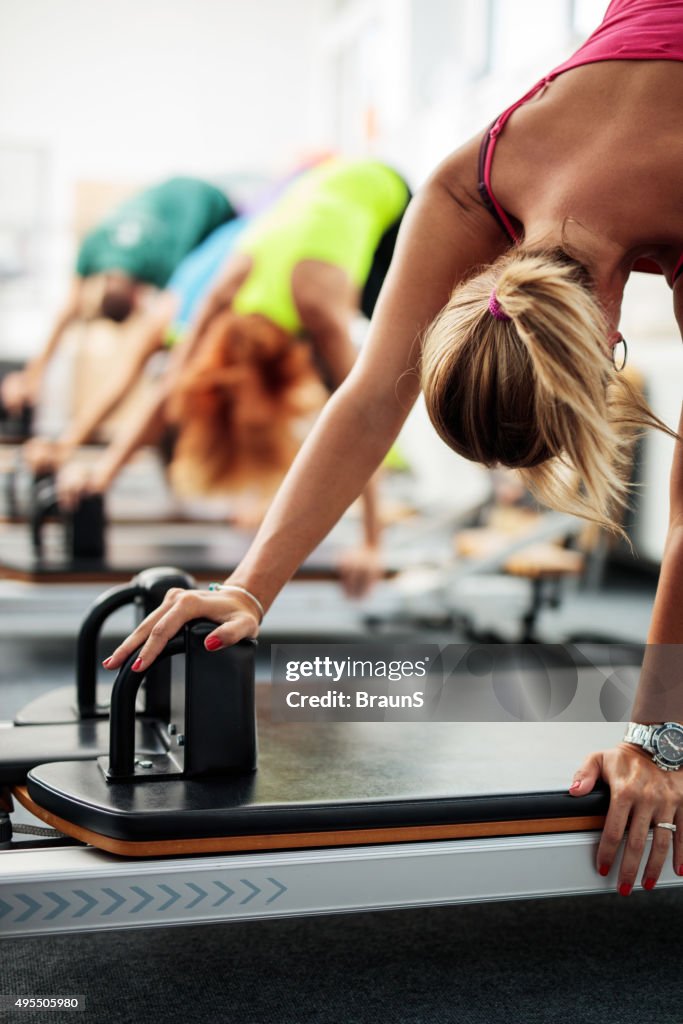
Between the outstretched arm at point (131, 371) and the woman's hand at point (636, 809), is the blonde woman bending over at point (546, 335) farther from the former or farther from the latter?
the outstretched arm at point (131, 371)

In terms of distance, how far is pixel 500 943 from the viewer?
157 cm

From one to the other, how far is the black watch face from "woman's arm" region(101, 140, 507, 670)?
462 mm

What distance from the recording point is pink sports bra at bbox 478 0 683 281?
1220 mm

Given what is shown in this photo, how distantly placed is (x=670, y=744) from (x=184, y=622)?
1.90 feet

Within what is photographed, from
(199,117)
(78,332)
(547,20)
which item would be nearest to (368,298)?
(547,20)

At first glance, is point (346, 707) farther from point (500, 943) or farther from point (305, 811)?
point (305, 811)

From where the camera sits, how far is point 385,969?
4.82 ft

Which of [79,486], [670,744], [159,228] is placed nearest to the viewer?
[670,744]

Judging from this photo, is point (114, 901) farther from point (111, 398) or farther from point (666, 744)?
point (111, 398)

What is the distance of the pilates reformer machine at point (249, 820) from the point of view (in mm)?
1196

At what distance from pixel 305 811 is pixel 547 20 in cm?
488
